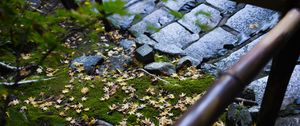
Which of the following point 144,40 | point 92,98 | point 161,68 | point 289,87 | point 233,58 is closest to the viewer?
point 289,87

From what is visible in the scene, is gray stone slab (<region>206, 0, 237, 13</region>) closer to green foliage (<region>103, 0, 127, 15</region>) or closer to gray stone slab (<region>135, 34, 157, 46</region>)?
gray stone slab (<region>135, 34, 157, 46</region>)

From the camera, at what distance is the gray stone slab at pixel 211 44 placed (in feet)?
23.3

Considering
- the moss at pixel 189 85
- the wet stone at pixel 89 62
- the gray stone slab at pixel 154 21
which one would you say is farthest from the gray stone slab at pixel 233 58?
the wet stone at pixel 89 62

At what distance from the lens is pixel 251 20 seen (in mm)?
7633

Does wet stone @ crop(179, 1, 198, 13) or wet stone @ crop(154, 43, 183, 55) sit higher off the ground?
wet stone @ crop(179, 1, 198, 13)

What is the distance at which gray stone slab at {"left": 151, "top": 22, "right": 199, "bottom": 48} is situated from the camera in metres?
7.55

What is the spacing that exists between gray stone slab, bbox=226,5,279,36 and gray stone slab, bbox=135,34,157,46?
5.30ft

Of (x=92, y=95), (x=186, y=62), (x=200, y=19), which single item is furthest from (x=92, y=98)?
(x=200, y=19)

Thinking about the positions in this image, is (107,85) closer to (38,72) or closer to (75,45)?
(38,72)

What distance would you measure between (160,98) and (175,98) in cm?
24

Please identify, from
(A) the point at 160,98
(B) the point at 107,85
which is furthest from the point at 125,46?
(A) the point at 160,98

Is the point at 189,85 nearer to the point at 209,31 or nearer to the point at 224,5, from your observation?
the point at 209,31

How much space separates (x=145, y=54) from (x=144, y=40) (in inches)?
29.6

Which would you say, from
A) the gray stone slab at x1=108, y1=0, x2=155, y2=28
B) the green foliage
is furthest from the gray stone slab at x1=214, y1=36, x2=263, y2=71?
the green foliage
